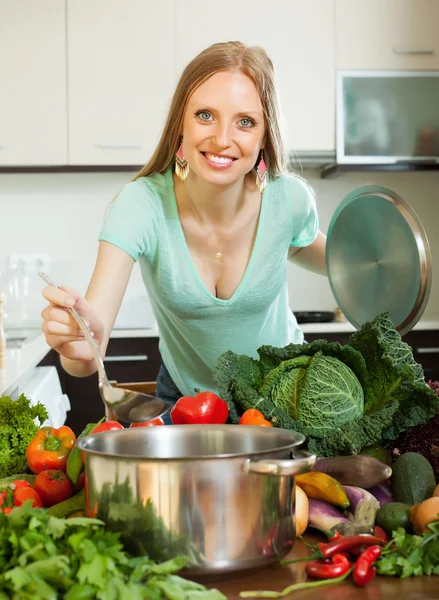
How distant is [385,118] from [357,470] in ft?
9.83

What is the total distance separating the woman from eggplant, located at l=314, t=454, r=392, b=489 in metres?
0.49

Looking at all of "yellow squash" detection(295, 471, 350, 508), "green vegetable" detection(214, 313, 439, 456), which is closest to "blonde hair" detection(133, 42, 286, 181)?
"green vegetable" detection(214, 313, 439, 456)

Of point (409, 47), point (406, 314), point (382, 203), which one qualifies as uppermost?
point (409, 47)

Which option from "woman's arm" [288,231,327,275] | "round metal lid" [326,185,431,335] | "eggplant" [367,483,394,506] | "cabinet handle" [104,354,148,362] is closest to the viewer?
"eggplant" [367,483,394,506]

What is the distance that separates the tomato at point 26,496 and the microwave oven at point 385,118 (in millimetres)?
3014

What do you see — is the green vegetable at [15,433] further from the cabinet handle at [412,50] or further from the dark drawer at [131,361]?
the cabinet handle at [412,50]

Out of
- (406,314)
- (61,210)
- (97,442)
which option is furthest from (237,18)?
(97,442)

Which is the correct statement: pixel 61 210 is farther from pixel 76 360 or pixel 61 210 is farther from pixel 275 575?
pixel 275 575

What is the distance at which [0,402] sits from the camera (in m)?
1.33

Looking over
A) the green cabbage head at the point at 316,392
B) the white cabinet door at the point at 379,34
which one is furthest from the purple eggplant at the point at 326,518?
the white cabinet door at the point at 379,34

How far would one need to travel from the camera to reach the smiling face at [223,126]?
1523 mm

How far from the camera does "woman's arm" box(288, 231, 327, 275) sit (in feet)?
6.48

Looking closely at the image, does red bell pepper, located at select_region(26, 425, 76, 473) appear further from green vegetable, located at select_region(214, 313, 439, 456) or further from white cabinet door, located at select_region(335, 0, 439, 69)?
white cabinet door, located at select_region(335, 0, 439, 69)

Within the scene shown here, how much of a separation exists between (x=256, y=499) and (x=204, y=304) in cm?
97
